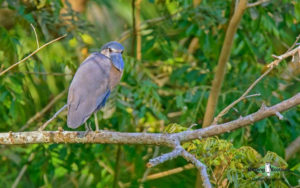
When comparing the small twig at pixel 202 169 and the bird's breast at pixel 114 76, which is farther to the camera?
the bird's breast at pixel 114 76

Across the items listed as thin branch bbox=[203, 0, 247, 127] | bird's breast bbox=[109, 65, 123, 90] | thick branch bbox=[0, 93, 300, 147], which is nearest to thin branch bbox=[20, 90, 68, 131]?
bird's breast bbox=[109, 65, 123, 90]

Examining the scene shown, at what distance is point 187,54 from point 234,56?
60cm

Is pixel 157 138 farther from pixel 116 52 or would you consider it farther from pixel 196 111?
pixel 196 111

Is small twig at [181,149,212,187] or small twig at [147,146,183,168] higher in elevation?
small twig at [147,146,183,168]

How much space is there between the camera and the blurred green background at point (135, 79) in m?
4.79

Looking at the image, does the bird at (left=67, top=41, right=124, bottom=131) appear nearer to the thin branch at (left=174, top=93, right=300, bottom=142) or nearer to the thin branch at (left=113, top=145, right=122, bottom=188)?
the thin branch at (left=174, top=93, right=300, bottom=142)

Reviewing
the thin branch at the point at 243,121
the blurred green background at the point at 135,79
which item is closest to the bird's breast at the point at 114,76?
the blurred green background at the point at 135,79

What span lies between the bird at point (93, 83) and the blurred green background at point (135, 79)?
1.25 ft

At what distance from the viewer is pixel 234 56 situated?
6.43m

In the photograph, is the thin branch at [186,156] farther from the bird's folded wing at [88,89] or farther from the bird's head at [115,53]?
the bird's head at [115,53]

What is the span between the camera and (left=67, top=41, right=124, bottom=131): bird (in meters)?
3.94

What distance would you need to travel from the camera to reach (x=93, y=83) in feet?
13.9

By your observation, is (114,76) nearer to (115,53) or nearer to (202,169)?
(115,53)

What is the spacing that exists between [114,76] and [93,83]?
211mm
